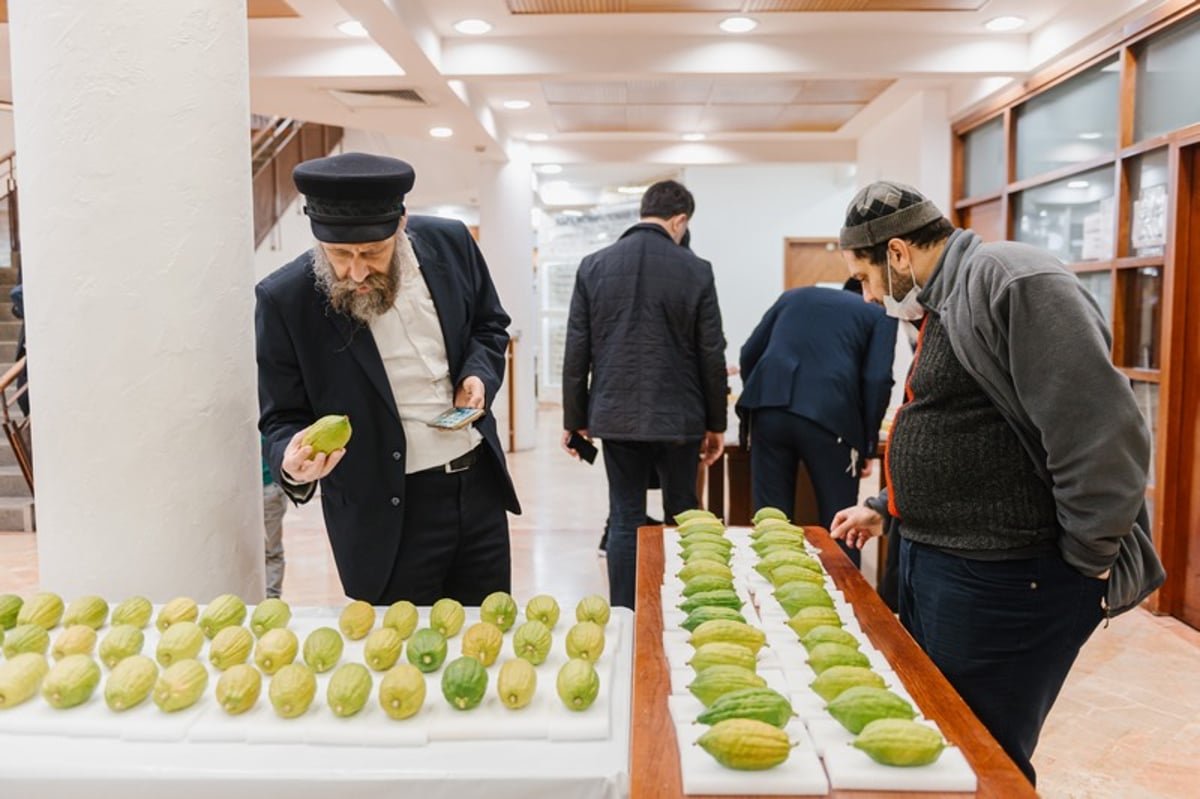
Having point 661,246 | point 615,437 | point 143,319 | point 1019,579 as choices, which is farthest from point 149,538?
point 661,246

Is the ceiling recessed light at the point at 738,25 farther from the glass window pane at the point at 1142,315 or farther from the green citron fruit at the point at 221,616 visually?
the green citron fruit at the point at 221,616

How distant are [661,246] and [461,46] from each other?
8.77 ft

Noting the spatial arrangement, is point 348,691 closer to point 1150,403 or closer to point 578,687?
point 578,687

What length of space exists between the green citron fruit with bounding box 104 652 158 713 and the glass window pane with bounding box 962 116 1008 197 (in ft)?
19.0

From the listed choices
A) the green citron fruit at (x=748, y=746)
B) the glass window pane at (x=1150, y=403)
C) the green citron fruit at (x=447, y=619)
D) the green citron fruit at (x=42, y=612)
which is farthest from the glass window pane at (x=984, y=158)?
the green citron fruit at (x=42, y=612)

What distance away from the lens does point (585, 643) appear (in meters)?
1.52

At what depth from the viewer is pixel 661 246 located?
12.7 feet

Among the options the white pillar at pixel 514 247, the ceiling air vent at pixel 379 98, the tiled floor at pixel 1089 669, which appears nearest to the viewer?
the tiled floor at pixel 1089 669

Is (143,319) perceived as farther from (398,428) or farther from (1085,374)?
(1085,374)

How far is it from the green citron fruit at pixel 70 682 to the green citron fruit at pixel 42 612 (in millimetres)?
295

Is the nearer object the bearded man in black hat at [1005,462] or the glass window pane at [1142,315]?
the bearded man in black hat at [1005,462]

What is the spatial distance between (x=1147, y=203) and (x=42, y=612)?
4.60m

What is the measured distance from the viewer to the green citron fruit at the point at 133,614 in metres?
1.67

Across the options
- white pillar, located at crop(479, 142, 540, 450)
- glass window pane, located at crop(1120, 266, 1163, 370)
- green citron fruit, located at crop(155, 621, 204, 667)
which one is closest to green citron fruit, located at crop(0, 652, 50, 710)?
green citron fruit, located at crop(155, 621, 204, 667)
